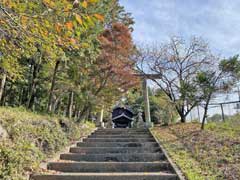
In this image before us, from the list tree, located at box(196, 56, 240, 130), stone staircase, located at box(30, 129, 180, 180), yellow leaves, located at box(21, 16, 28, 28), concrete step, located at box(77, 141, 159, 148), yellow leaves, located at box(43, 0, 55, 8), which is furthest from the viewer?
tree, located at box(196, 56, 240, 130)

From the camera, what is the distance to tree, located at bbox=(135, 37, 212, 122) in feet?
39.1

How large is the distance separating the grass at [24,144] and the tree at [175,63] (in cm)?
728

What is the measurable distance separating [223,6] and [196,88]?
4.05 m

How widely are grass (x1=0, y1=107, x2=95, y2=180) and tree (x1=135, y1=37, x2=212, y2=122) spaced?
23.9 ft

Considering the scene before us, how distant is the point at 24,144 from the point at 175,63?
9.33m

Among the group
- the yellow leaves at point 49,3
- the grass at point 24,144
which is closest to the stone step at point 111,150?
the grass at point 24,144

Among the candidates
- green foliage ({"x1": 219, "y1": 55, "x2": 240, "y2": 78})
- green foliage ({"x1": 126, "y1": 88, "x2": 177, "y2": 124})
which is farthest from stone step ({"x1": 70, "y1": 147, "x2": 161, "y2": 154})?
green foliage ({"x1": 126, "y1": 88, "x2": 177, "y2": 124})

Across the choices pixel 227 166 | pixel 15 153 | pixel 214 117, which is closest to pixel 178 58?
pixel 214 117

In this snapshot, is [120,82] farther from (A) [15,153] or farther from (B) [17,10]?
(B) [17,10]

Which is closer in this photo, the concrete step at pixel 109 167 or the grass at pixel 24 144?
the grass at pixel 24 144

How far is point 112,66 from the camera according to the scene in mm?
8844

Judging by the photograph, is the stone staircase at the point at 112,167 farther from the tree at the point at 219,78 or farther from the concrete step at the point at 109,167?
the tree at the point at 219,78

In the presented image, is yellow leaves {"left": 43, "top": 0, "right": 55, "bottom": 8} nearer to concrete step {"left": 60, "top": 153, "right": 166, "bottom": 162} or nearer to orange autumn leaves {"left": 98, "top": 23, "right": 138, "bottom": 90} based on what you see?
Answer: concrete step {"left": 60, "top": 153, "right": 166, "bottom": 162}

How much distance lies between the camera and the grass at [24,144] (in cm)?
350
